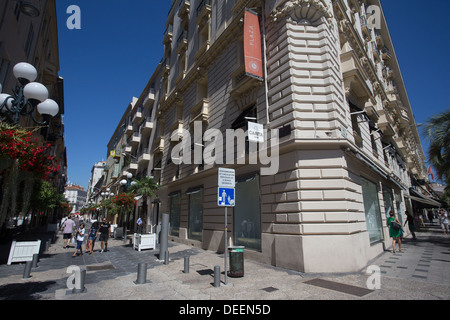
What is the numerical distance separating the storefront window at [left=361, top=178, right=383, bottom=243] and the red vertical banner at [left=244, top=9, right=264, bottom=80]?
7.13 m

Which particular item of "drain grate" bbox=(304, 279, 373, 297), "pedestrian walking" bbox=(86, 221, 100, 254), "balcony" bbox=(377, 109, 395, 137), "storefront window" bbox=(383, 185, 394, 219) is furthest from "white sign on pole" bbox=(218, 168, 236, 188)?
"balcony" bbox=(377, 109, 395, 137)

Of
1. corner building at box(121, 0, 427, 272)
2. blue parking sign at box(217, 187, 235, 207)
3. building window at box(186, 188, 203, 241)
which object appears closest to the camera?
blue parking sign at box(217, 187, 235, 207)

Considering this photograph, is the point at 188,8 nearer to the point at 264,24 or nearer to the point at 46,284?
the point at 264,24

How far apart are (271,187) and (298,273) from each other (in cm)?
326

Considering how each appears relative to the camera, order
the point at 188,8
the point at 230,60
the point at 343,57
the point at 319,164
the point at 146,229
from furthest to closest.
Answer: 1. the point at 146,229
2. the point at 188,8
3. the point at 230,60
4. the point at 343,57
5. the point at 319,164

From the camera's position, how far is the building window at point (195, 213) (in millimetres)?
14766

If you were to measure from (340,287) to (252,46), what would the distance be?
10.3 m

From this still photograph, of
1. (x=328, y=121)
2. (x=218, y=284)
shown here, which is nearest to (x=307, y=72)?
(x=328, y=121)

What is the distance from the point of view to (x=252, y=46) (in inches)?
439

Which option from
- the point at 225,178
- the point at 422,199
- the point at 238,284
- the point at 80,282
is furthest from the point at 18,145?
the point at 422,199

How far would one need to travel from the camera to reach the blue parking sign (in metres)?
6.57

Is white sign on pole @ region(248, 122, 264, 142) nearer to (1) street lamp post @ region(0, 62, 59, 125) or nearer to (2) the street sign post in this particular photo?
(2) the street sign post

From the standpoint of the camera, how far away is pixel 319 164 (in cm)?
851

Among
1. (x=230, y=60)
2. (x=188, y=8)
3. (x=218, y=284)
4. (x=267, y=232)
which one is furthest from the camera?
(x=188, y=8)
